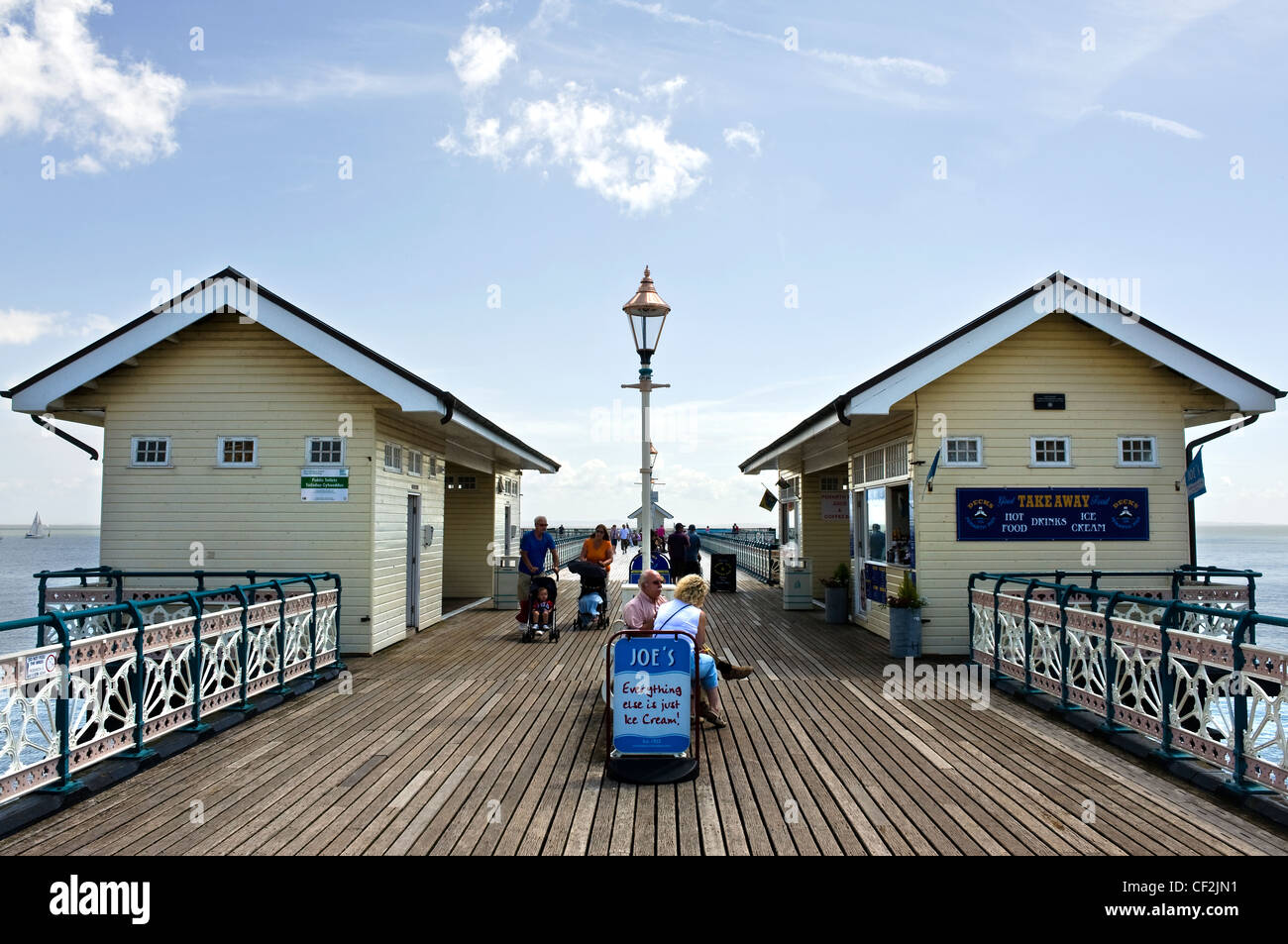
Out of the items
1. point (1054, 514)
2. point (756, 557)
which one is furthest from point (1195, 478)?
point (756, 557)

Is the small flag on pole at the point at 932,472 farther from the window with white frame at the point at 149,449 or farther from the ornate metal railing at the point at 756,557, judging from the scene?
the ornate metal railing at the point at 756,557

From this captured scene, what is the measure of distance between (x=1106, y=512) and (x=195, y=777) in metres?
10.5

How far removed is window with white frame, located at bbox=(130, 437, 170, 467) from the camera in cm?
1132

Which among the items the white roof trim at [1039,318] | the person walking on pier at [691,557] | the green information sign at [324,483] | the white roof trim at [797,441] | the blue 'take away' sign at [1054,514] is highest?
the white roof trim at [1039,318]

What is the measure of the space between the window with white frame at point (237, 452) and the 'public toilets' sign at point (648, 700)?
24.4 feet

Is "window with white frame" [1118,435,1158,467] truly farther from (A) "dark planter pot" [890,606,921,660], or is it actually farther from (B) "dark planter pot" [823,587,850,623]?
(B) "dark planter pot" [823,587,850,623]

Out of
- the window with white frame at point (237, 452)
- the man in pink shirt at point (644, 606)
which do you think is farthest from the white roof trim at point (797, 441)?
the window with white frame at point (237, 452)

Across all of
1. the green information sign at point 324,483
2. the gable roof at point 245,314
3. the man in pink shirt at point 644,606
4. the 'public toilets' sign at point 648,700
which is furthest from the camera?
the green information sign at point 324,483

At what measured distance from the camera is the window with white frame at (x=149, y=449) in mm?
11320

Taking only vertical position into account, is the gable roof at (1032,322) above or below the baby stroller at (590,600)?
above

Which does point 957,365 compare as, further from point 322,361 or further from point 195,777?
point 195,777

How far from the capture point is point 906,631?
10.8 metres
